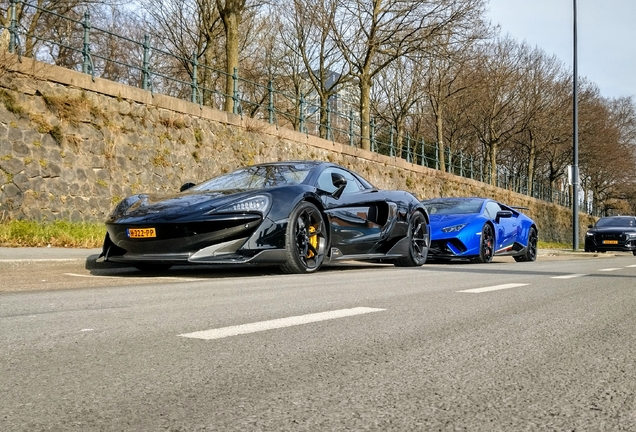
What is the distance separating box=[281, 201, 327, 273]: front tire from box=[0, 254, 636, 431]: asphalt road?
1.79 metres

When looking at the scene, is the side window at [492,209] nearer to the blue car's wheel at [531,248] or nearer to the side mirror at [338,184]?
the blue car's wheel at [531,248]

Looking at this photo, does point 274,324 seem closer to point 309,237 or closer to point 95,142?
point 309,237

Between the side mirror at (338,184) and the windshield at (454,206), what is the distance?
4627 mm

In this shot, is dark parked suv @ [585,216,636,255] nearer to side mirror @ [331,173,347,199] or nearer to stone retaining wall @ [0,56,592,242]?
stone retaining wall @ [0,56,592,242]

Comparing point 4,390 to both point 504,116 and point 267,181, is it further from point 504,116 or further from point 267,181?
point 504,116

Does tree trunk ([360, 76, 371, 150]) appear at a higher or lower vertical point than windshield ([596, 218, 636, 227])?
higher

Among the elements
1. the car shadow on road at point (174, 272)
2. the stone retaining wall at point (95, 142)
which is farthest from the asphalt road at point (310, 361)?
the stone retaining wall at point (95, 142)

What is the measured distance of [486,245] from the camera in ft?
41.9

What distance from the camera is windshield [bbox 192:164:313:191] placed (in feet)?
26.7

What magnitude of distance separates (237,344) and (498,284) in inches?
170

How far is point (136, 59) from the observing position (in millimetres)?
33250

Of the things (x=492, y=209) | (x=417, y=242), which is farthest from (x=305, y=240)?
(x=492, y=209)

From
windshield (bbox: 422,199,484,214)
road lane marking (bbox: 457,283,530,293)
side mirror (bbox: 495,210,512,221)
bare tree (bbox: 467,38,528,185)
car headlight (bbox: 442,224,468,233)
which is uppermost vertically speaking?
bare tree (bbox: 467,38,528,185)

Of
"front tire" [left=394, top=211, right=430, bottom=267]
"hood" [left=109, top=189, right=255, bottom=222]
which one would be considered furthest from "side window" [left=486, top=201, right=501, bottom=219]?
"hood" [left=109, top=189, right=255, bottom=222]
